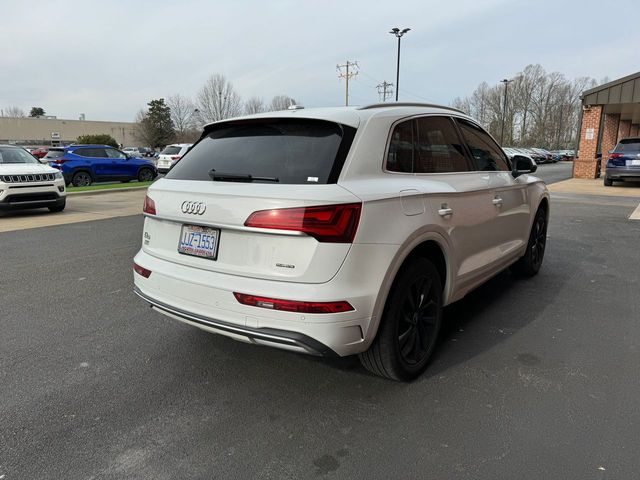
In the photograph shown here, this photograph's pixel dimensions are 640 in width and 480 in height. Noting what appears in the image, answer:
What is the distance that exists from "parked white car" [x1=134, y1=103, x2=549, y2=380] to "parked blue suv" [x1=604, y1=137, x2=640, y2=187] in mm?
16645

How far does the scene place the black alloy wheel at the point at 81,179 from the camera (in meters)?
18.1

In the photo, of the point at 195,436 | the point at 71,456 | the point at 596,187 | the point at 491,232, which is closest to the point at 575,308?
the point at 491,232

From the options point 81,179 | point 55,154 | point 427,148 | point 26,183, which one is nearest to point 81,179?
point 81,179

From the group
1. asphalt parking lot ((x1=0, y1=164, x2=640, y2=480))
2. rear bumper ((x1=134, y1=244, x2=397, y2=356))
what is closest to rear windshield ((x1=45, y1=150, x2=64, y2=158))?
asphalt parking lot ((x1=0, y1=164, x2=640, y2=480))

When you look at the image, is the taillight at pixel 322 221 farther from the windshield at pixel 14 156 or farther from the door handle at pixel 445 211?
the windshield at pixel 14 156

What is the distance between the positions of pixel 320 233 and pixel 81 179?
60.3 feet

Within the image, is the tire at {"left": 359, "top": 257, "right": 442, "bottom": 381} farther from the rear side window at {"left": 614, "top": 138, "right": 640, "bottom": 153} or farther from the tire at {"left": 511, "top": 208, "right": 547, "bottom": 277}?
the rear side window at {"left": 614, "top": 138, "right": 640, "bottom": 153}

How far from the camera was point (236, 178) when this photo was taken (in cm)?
283

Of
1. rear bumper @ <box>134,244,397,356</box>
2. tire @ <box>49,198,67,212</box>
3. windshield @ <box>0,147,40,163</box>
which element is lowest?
tire @ <box>49,198,67,212</box>

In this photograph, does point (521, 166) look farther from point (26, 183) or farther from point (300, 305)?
point (26, 183)

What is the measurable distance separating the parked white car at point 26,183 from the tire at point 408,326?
9645 mm

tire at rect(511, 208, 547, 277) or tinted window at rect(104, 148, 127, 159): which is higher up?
tinted window at rect(104, 148, 127, 159)

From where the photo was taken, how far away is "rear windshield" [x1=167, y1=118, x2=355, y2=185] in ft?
8.82

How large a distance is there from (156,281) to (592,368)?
3.02 meters
